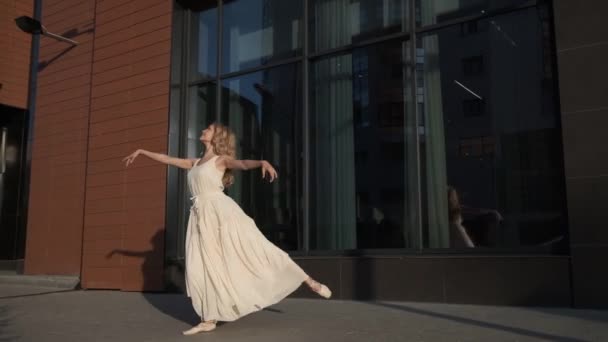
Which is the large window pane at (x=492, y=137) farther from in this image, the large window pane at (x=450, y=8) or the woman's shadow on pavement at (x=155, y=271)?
the woman's shadow on pavement at (x=155, y=271)

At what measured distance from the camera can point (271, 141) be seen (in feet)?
28.0

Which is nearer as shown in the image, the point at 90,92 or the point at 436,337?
the point at 436,337

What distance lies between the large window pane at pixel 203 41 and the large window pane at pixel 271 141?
568 millimetres

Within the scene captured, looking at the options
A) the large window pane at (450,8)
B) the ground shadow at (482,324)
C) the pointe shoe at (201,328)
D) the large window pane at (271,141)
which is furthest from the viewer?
the large window pane at (271,141)

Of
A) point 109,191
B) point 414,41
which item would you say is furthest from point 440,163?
Answer: point 109,191

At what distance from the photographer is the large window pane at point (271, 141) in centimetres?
819

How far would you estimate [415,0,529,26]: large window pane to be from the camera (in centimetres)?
669

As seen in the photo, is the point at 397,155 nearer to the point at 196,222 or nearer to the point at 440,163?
A: the point at 440,163

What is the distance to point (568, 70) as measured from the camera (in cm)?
582

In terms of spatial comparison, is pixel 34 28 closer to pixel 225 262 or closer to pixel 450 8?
pixel 450 8

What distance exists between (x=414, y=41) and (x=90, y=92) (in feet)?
20.0

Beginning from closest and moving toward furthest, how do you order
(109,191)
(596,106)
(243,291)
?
(243,291), (596,106), (109,191)

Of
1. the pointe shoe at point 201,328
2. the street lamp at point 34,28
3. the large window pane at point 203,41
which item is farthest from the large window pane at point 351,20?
the street lamp at point 34,28

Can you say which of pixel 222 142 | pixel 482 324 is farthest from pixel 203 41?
pixel 482 324
